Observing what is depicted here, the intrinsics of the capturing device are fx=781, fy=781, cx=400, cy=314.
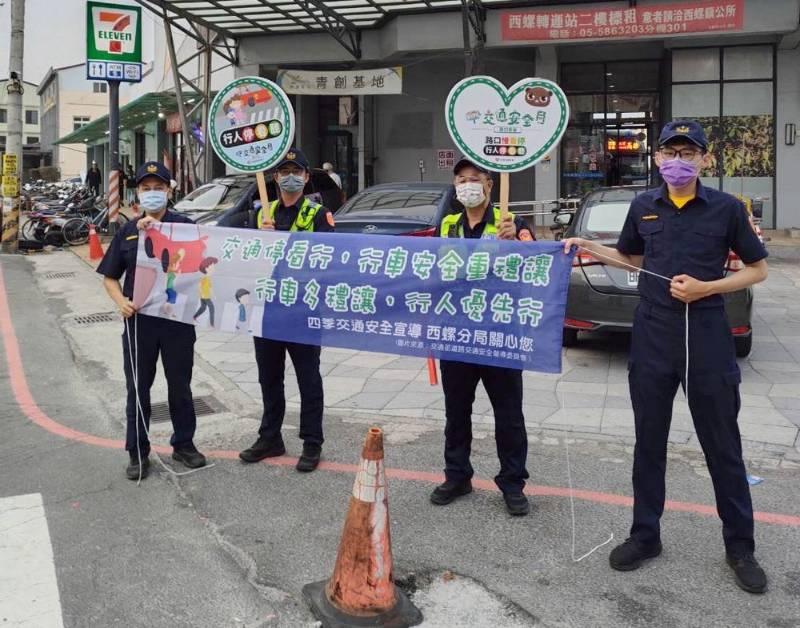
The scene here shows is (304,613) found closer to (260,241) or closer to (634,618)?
(634,618)

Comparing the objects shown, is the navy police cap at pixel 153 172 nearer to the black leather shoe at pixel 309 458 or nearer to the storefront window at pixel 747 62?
the black leather shoe at pixel 309 458

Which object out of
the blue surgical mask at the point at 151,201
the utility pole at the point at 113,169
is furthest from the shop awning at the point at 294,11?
the blue surgical mask at the point at 151,201

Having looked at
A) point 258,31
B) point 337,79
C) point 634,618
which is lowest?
point 634,618

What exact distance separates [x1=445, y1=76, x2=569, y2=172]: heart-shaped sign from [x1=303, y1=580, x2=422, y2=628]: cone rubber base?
2276 mm

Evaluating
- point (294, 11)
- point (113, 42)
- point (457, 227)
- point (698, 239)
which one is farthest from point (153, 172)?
point (294, 11)

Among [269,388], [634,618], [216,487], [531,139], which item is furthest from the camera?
[269,388]

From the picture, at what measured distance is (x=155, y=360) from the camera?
4875 millimetres

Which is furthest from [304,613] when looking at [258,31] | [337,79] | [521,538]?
[258,31]

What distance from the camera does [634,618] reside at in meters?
3.21

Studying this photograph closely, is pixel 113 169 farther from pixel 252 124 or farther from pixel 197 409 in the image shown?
pixel 252 124

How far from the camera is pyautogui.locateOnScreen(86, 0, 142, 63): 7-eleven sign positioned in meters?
15.8

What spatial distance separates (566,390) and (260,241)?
126 inches

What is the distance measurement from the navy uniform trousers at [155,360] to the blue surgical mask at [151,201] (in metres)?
0.66

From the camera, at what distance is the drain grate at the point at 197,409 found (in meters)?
6.16
